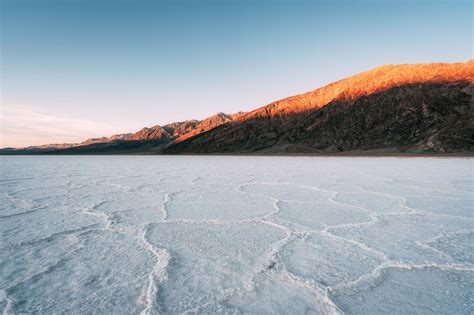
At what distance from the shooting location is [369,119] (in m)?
47.8

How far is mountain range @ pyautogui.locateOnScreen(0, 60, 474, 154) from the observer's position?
4062 centimetres

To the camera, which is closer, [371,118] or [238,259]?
[238,259]

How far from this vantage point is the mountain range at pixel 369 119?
40625mm

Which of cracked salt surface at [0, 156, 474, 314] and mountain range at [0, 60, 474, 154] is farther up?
mountain range at [0, 60, 474, 154]


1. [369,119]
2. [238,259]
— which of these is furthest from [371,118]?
[238,259]

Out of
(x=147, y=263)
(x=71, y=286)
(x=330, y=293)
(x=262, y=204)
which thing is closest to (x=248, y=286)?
(x=330, y=293)

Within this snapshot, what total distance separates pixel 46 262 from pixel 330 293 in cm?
216

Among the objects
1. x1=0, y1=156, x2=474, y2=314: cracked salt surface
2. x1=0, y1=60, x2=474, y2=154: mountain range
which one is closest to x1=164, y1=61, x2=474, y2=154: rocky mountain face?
x1=0, y1=60, x2=474, y2=154: mountain range

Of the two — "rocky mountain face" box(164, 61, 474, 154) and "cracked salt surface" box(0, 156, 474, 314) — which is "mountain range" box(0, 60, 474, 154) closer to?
"rocky mountain face" box(164, 61, 474, 154)

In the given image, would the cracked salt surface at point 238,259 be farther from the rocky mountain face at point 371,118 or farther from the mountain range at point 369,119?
the rocky mountain face at point 371,118

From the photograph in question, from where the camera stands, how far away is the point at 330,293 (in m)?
1.82

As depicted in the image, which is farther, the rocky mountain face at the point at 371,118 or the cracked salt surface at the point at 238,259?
the rocky mountain face at the point at 371,118

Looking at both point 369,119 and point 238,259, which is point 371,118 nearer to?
point 369,119

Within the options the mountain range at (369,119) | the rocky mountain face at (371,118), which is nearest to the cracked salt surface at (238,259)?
the mountain range at (369,119)
